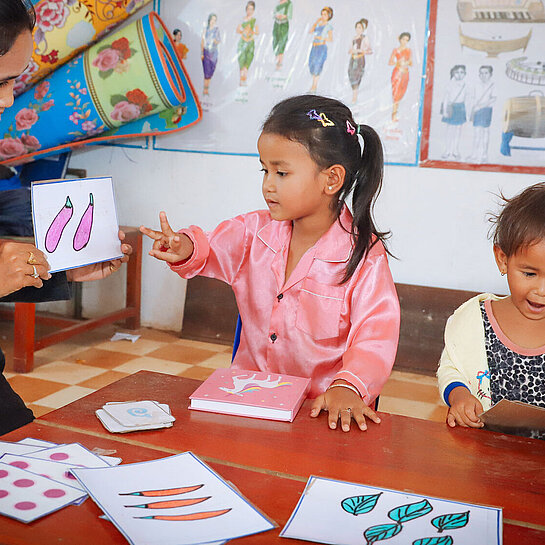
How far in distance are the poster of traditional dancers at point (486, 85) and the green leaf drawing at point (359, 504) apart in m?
2.69

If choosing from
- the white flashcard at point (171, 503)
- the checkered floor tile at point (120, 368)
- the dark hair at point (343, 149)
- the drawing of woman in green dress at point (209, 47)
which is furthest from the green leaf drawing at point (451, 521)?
the drawing of woman in green dress at point (209, 47)

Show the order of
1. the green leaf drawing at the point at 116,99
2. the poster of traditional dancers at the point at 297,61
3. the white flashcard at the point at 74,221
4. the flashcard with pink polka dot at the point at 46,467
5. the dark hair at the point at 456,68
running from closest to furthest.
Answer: the flashcard with pink polka dot at the point at 46,467, the white flashcard at the point at 74,221, the dark hair at the point at 456,68, the poster of traditional dancers at the point at 297,61, the green leaf drawing at the point at 116,99

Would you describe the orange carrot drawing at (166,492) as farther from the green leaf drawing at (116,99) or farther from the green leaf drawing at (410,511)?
the green leaf drawing at (116,99)

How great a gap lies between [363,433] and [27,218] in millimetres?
2530

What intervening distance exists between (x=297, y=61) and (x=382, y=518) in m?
3.05

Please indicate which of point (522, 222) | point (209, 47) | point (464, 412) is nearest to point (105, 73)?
point (209, 47)

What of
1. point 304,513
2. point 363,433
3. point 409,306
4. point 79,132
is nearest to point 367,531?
point 304,513

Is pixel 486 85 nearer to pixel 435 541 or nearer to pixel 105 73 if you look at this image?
pixel 105 73

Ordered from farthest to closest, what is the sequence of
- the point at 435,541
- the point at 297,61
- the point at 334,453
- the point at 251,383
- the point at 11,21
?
the point at 297,61 → the point at 251,383 → the point at 11,21 → the point at 334,453 → the point at 435,541

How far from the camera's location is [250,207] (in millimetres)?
3885

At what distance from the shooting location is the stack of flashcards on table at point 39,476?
35.9 inches

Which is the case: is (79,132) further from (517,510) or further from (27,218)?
(517,510)

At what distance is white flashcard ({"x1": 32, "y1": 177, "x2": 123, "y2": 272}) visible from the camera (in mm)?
1370

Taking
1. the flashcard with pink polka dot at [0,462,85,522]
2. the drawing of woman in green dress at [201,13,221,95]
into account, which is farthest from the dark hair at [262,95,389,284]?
the drawing of woman in green dress at [201,13,221,95]
